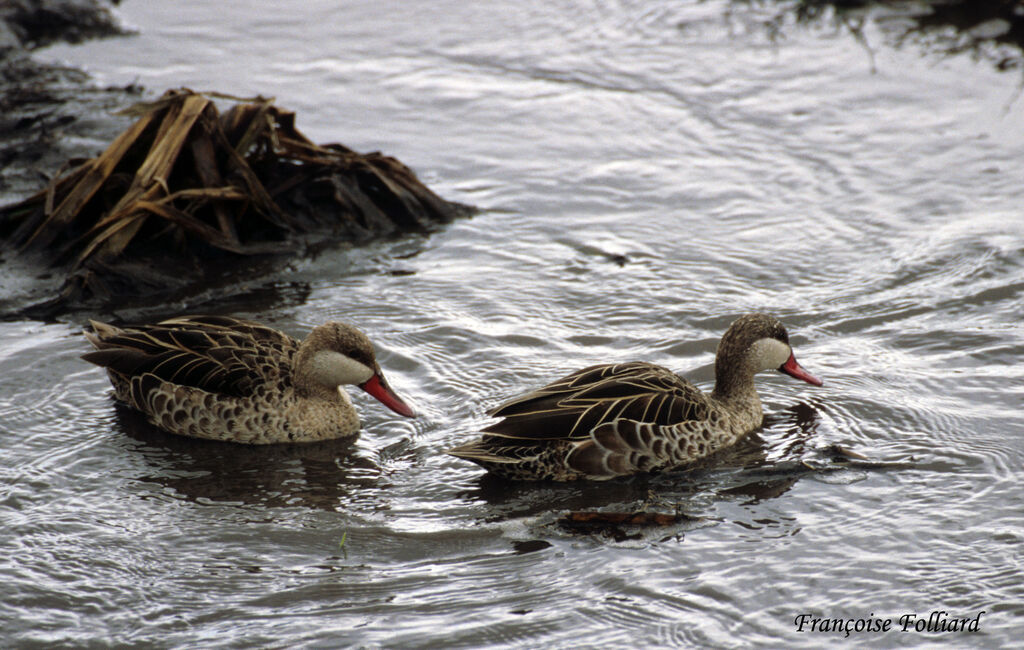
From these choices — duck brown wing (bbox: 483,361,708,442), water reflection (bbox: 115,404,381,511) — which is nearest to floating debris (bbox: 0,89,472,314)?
water reflection (bbox: 115,404,381,511)

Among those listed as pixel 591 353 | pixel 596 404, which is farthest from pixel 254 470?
pixel 591 353

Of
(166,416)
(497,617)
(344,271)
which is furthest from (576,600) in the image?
(344,271)

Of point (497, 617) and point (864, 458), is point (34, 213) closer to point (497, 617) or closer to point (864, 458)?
point (497, 617)

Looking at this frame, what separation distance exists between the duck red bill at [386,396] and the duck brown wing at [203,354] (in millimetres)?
589

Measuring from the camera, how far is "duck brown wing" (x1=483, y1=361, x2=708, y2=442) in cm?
677

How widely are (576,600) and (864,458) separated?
2.28 metres

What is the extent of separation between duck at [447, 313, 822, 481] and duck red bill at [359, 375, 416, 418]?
70 centimetres

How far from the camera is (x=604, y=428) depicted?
22.4 feet

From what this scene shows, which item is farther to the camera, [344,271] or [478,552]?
[344,271]

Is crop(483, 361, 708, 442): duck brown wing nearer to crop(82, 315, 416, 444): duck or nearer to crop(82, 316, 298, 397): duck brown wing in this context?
crop(82, 315, 416, 444): duck

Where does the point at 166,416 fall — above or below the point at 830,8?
below

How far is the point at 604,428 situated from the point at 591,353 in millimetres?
1603

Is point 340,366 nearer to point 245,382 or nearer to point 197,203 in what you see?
point 245,382

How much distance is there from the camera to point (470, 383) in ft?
26.1
